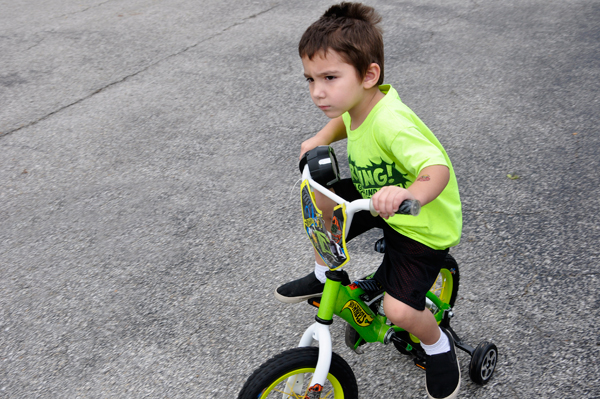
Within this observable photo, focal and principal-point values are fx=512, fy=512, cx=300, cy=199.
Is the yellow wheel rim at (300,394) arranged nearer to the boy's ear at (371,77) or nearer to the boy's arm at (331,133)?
the boy's arm at (331,133)

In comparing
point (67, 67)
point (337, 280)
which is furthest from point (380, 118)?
point (67, 67)

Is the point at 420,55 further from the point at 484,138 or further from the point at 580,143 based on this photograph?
the point at 580,143

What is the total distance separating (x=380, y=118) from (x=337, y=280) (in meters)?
0.58

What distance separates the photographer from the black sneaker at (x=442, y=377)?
205 centimetres

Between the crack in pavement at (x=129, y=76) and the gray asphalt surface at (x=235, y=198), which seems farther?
the crack in pavement at (x=129, y=76)

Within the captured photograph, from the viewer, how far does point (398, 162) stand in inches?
70.7

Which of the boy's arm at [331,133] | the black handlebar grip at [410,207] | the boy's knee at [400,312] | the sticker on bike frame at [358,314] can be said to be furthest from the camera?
the boy's arm at [331,133]

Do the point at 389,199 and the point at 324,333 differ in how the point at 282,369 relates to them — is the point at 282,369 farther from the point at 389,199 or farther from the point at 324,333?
the point at 389,199

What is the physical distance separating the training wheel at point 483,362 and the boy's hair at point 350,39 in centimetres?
122

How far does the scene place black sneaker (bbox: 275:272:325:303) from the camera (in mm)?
2197

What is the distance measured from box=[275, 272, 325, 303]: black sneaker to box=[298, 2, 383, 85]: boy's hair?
0.88 m

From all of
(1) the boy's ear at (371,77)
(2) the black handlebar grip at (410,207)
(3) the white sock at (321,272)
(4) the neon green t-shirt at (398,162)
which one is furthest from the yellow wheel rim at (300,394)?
(1) the boy's ear at (371,77)

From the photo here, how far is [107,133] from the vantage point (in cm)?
455

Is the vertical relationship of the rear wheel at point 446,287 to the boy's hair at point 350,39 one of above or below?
below
